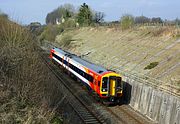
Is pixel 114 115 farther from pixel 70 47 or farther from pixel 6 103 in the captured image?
pixel 70 47

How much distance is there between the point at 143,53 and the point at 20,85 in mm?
26040

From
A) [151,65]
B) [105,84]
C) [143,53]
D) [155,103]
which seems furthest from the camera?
[143,53]

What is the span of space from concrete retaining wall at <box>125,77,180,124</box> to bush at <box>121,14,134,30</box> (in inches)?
1429

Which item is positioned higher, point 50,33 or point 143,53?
point 143,53

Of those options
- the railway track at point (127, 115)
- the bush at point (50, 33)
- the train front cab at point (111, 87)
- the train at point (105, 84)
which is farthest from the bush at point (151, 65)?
the bush at point (50, 33)

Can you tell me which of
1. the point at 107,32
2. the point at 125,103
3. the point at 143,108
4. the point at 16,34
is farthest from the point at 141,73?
the point at 107,32

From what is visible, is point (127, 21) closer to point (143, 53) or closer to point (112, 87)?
point (143, 53)

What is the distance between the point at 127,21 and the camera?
63.5 m

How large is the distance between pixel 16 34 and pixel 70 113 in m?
7.74

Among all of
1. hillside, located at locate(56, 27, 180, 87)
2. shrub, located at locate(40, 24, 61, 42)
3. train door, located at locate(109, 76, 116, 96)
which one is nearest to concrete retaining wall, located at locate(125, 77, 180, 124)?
train door, located at locate(109, 76, 116, 96)

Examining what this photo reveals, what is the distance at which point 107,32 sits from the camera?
2798 inches

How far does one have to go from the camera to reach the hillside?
31688 millimetres

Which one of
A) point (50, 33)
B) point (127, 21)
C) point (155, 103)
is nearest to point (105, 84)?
point (155, 103)

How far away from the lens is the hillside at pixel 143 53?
31.7 metres
